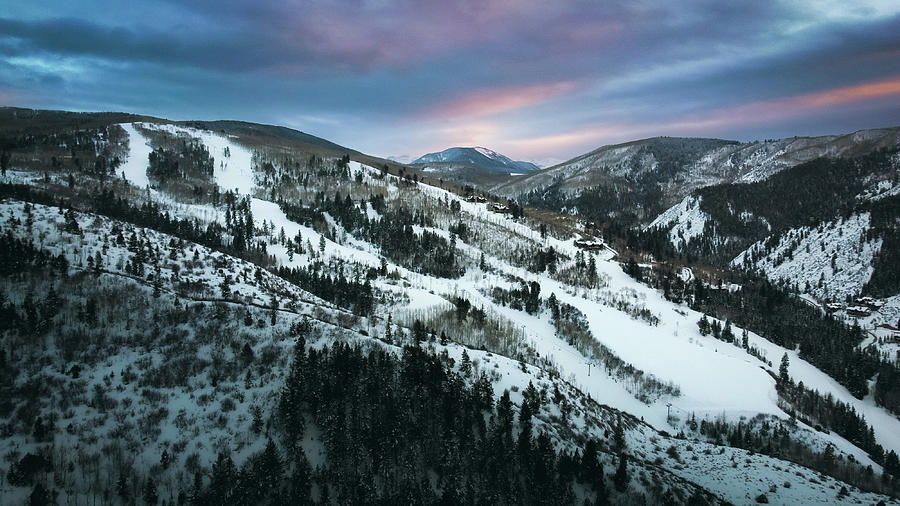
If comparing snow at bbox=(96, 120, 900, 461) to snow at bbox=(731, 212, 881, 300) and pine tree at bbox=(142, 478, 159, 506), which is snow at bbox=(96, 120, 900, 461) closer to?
pine tree at bbox=(142, 478, 159, 506)

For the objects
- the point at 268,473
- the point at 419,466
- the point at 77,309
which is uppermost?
the point at 77,309

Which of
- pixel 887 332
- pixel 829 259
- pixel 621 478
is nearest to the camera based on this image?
pixel 621 478

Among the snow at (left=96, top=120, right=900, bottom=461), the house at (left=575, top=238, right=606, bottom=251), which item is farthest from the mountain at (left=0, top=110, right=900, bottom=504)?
the house at (left=575, top=238, right=606, bottom=251)

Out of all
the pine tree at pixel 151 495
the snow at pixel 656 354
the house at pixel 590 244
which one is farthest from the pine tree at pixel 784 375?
the pine tree at pixel 151 495

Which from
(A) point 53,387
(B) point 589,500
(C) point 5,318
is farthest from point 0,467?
(B) point 589,500

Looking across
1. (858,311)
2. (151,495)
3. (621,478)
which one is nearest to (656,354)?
(621,478)

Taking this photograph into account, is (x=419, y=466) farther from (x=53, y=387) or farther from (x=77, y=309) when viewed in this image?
(x=77, y=309)

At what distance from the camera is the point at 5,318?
3003 centimetres

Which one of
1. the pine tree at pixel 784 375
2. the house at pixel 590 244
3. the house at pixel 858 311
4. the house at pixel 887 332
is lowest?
the pine tree at pixel 784 375

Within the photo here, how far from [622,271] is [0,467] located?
15986 cm

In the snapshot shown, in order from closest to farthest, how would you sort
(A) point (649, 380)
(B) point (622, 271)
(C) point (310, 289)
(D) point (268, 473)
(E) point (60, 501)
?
(E) point (60, 501)
(D) point (268, 473)
(A) point (649, 380)
(C) point (310, 289)
(B) point (622, 271)

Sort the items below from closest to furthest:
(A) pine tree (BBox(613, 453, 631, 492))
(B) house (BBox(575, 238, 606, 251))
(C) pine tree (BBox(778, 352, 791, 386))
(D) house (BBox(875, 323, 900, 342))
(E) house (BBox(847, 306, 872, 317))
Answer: (A) pine tree (BBox(613, 453, 631, 492))
(C) pine tree (BBox(778, 352, 791, 386))
(D) house (BBox(875, 323, 900, 342))
(E) house (BBox(847, 306, 872, 317))
(B) house (BBox(575, 238, 606, 251))

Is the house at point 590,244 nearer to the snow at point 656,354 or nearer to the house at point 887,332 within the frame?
the snow at point 656,354

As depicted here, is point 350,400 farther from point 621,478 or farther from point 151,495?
point 621,478
